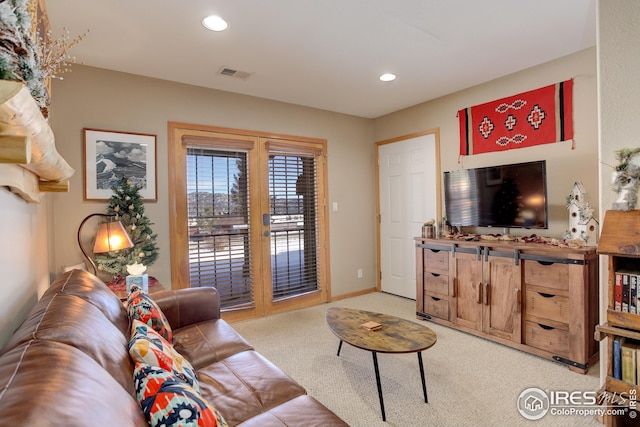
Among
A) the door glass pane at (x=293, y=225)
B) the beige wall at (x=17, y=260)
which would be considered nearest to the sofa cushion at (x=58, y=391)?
the beige wall at (x=17, y=260)

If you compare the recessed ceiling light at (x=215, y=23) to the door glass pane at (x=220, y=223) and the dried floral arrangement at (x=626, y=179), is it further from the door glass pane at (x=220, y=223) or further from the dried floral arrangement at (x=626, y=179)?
the dried floral arrangement at (x=626, y=179)

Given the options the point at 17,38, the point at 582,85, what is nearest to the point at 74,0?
the point at 17,38

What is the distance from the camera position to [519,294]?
2.79 m

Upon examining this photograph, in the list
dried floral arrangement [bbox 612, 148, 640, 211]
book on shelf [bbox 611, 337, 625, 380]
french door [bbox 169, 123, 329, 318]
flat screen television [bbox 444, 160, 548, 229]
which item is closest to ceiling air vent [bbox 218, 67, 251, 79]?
french door [bbox 169, 123, 329, 318]

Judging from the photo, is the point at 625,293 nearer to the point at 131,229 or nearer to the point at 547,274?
the point at 547,274

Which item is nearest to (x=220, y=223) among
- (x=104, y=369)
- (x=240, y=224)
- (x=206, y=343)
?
(x=240, y=224)

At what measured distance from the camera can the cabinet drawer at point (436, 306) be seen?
134 inches

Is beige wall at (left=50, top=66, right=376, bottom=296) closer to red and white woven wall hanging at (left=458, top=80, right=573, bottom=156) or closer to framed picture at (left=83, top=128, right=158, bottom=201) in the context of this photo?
framed picture at (left=83, top=128, right=158, bottom=201)

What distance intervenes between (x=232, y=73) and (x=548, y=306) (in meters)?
3.50

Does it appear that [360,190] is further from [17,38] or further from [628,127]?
[17,38]

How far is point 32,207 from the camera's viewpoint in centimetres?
189

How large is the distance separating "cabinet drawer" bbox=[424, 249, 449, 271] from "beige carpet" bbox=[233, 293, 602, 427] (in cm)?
64

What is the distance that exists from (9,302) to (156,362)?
743 millimetres

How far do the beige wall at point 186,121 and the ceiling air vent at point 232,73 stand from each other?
1.60 feet
